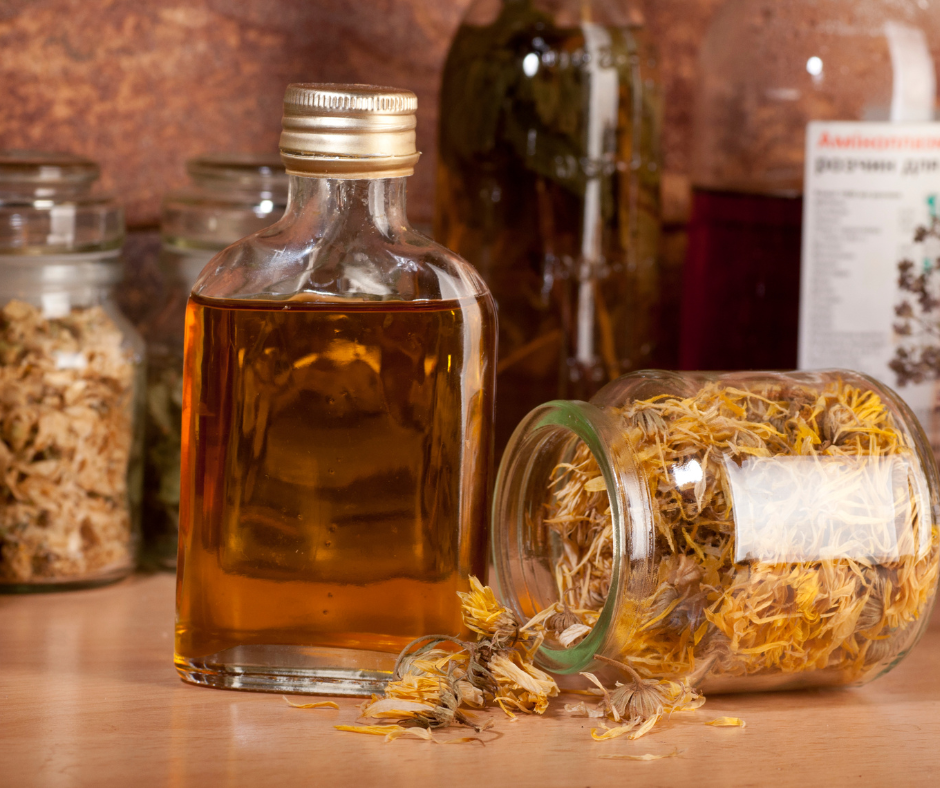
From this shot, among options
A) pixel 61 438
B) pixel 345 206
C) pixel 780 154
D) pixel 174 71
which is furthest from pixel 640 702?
pixel 174 71

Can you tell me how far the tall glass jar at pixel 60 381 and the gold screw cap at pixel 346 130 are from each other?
0.73ft

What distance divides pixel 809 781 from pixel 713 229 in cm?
48

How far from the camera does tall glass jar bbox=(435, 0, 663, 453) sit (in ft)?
2.64


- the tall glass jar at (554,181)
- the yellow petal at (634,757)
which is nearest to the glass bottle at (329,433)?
the yellow petal at (634,757)

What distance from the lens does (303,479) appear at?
55cm

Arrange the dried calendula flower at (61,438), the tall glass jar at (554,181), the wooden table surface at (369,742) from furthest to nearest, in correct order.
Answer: the tall glass jar at (554,181) < the dried calendula flower at (61,438) < the wooden table surface at (369,742)

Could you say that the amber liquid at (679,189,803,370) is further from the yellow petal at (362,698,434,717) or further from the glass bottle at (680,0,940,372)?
the yellow petal at (362,698,434,717)

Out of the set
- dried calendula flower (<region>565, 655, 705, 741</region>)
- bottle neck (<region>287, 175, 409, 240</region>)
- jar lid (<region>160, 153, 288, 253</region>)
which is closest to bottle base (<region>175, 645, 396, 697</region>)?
dried calendula flower (<region>565, 655, 705, 741</region>)

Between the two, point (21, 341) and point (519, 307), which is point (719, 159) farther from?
point (21, 341)

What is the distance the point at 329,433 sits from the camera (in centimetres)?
55

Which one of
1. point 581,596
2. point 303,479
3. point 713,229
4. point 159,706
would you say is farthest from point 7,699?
point 713,229

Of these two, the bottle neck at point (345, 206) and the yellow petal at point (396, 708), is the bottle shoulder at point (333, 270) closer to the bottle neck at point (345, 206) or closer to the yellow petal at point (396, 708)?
the bottle neck at point (345, 206)

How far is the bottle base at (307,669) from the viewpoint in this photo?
57cm

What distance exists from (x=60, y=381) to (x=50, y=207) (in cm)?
11
